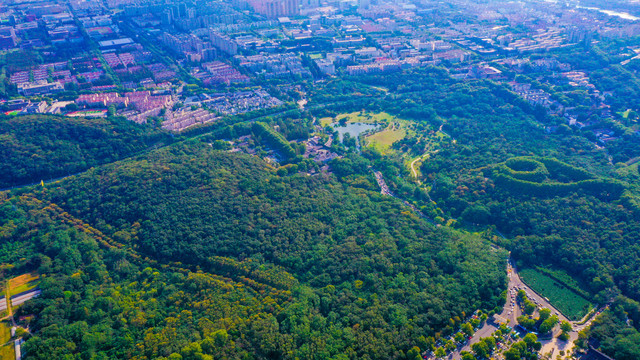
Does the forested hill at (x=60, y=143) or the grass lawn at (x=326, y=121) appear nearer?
the forested hill at (x=60, y=143)

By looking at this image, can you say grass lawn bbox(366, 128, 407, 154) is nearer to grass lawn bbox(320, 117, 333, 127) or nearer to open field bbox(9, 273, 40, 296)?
grass lawn bbox(320, 117, 333, 127)

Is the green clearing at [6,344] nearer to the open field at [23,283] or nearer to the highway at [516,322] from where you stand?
the open field at [23,283]

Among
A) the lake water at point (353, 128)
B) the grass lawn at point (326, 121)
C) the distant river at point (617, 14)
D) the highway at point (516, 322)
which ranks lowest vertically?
the highway at point (516, 322)

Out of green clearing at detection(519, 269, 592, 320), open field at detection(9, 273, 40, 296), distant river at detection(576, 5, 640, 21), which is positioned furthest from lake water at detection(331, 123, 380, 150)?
distant river at detection(576, 5, 640, 21)

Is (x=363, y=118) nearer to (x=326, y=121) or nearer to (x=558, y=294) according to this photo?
(x=326, y=121)

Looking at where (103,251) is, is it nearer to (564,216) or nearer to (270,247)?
(270,247)

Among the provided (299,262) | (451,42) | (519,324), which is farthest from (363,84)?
(519,324)

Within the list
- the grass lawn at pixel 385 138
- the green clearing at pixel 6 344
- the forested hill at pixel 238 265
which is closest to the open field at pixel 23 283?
the forested hill at pixel 238 265

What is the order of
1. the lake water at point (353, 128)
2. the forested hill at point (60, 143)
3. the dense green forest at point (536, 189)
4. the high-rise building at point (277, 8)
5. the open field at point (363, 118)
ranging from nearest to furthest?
the dense green forest at point (536, 189) < the forested hill at point (60, 143) < the lake water at point (353, 128) < the open field at point (363, 118) < the high-rise building at point (277, 8)
